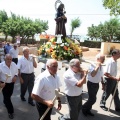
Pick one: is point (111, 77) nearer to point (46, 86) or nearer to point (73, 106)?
point (73, 106)

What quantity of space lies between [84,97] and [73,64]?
3710 millimetres

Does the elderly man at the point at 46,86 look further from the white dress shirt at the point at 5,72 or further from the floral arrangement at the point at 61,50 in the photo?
the floral arrangement at the point at 61,50

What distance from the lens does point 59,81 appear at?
4277mm

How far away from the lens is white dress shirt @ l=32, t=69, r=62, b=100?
3922 millimetres

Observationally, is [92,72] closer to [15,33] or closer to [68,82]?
[68,82]

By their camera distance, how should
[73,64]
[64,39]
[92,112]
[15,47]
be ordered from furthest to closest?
[15,47] → [64,39] → [92,112] → [73,64]

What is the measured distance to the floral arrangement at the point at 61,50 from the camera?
7.13 metres

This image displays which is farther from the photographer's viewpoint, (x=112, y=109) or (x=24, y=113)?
(x=112, y=109)

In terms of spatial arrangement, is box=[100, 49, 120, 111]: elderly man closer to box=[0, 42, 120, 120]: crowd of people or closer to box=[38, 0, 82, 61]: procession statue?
box=[0, 42, 120, 120]: crowd of people

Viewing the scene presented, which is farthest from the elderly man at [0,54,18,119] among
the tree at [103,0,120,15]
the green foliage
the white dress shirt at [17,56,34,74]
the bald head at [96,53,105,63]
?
the green foliage

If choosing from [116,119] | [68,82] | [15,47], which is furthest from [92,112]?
[15,47]

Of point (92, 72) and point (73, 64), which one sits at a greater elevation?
point (73, 64)

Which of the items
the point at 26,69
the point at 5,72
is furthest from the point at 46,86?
the point at 26,69

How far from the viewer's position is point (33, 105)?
664 cm
